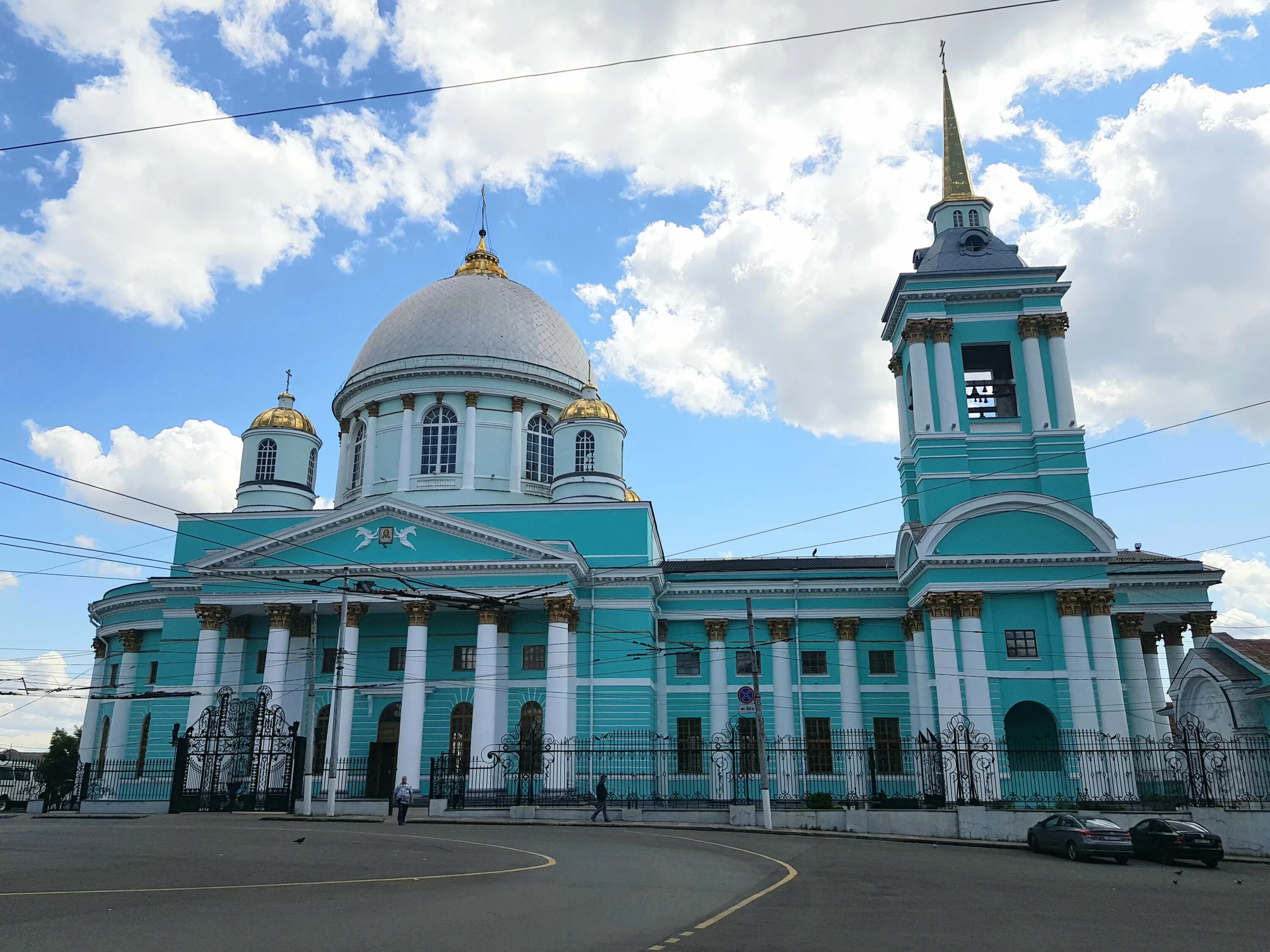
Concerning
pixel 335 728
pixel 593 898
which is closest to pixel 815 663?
pixel 335 728

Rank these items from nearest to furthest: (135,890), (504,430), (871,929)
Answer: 1. (871,929)
2. (135,890)
3. (504,430)

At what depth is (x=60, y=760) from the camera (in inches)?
3172

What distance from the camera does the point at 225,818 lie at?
93.6ft

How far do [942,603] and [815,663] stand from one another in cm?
758

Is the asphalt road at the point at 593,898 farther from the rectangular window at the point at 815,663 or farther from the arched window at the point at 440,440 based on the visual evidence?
the arched window at the point at 440,440

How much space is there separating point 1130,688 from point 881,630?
340 inches

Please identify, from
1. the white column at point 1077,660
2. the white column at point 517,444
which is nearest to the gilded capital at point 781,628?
the white column at point 1077,660

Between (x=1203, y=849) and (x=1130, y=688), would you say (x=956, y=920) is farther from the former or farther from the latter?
(x=1130, y=688)

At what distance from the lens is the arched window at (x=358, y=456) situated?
44.2m

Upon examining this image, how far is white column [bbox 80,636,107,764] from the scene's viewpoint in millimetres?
41094

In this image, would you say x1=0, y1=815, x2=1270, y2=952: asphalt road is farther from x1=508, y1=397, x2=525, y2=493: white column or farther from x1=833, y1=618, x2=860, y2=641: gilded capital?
x1=508, y1=397, x2=525, y2=493: white column

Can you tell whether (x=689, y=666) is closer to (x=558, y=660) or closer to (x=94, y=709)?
(x=558, y=660)

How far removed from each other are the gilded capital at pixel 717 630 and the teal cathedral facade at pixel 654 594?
68mm

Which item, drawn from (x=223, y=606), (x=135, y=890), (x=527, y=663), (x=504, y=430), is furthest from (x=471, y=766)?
(x=135, y=890)
